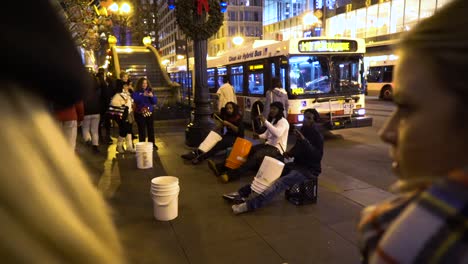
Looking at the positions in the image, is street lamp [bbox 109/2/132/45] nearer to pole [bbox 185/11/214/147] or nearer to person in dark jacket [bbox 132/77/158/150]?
pole [bbox 185/11/214/147]

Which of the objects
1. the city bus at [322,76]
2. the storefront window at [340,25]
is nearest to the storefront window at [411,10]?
the storefront window at [340,25]

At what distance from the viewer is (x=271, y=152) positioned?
6676 millimetres

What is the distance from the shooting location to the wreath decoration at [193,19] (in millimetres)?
9812

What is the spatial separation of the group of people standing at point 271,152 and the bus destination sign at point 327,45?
3511mm

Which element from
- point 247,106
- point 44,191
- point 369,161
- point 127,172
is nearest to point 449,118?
point 44,191

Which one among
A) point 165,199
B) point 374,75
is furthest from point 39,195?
point 374,75

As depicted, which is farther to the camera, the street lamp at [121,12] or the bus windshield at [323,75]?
the street lamp at [121,12]

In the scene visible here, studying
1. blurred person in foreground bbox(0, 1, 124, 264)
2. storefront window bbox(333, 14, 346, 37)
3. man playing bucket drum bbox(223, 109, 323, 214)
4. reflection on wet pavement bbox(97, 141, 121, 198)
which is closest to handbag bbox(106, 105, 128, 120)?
reflection on wet pavement bbox(97, 141, 121, 198)

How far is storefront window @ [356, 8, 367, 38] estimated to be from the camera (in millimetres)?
42062

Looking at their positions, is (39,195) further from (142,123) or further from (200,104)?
(200,104)

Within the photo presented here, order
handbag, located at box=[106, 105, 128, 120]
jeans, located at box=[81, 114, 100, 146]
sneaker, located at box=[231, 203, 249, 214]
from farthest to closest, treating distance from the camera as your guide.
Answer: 1. jeans, located at box=[81, 114, 100, 146]
2. handbag, located at box=[106, 105, 128, 120]
3. sneaker, located at box=[231, 203, 249, 214]

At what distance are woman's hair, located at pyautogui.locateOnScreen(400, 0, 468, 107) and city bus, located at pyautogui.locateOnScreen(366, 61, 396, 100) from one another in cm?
2746

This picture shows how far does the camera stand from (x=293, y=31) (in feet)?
200

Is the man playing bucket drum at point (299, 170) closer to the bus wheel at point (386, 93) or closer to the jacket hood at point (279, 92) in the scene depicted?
the jacket hood at point (279, 92)
